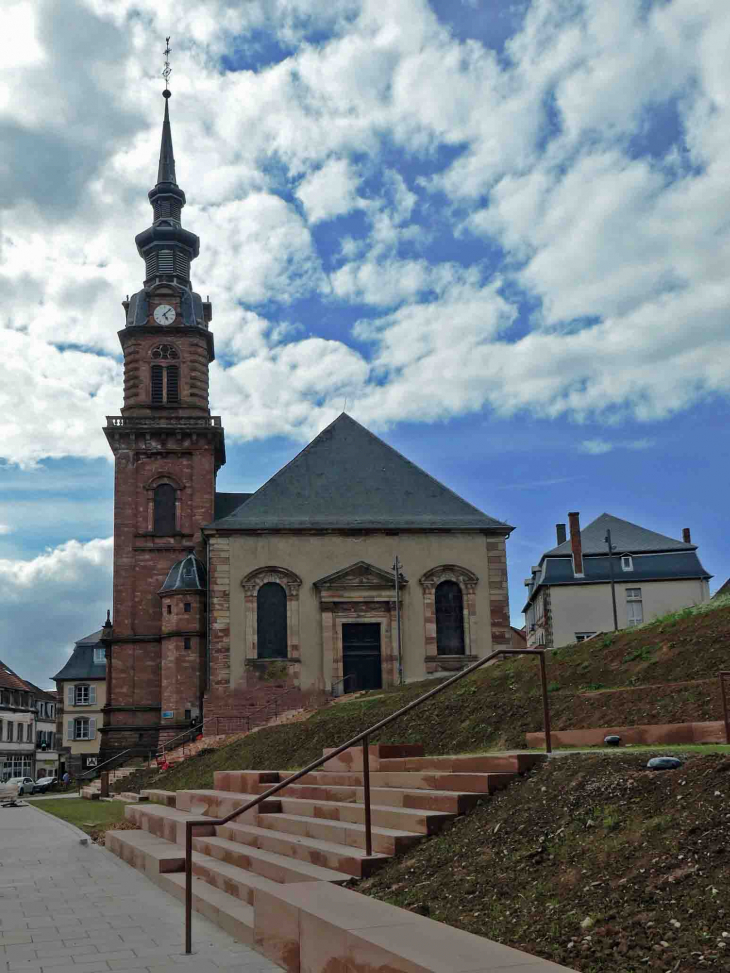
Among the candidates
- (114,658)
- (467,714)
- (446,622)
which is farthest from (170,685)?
(467,714)

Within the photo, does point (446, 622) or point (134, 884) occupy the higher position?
point (446, 622)

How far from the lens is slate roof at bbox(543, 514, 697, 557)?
50719mm

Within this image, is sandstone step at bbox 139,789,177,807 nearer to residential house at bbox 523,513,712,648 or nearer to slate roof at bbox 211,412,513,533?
slate roof at bbox 211,412,513,533

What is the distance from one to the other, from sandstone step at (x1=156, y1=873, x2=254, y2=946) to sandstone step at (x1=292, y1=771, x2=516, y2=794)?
1.86 metres

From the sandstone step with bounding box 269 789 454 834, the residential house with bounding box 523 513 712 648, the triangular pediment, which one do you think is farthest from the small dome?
the sandstone step with bounding box 269 789 454 834

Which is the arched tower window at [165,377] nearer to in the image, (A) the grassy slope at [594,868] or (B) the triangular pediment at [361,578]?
(B) the triangular pediment at [361,578]

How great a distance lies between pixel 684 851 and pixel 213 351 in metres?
43.4

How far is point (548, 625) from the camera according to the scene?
51906 mm

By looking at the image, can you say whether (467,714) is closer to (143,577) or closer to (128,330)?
(143,577)

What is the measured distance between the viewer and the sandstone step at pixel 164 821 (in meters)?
13.3

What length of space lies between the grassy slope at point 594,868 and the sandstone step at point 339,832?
19cm

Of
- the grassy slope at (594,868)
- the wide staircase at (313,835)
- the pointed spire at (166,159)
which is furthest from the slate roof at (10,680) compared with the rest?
the grassy slope at (594,868)

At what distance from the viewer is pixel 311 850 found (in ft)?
30.1

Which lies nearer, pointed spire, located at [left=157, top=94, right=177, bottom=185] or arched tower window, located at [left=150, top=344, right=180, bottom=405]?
arched tower window, located at [left=150, top=344, right=180, bottom=405]
